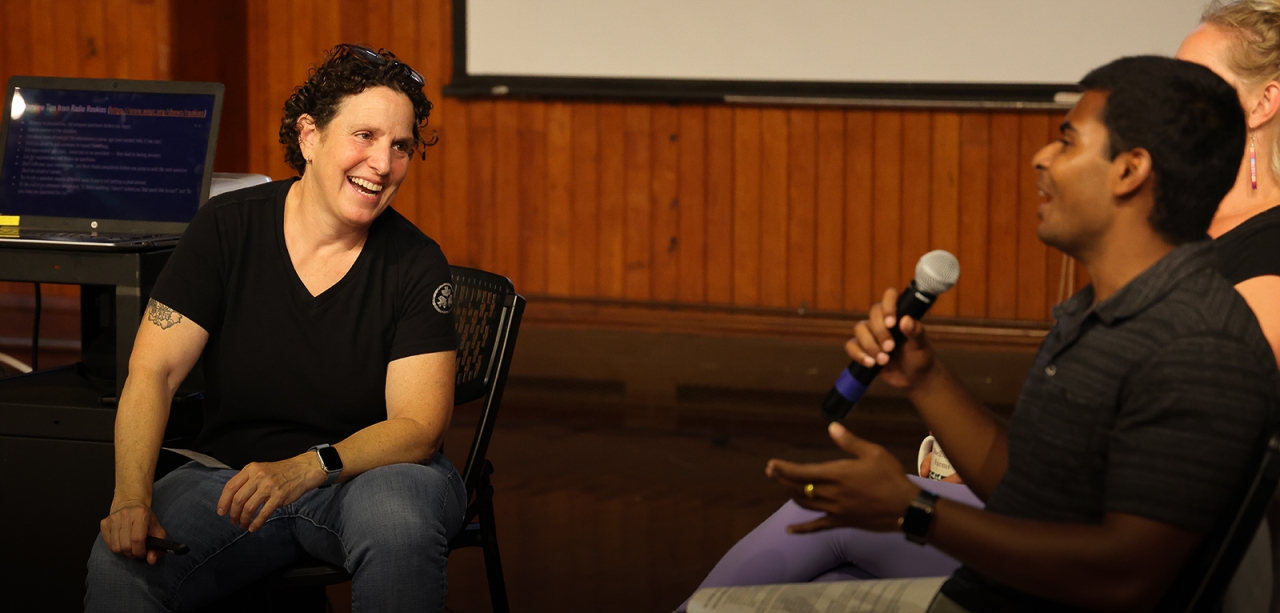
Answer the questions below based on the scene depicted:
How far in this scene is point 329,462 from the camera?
5.44ft

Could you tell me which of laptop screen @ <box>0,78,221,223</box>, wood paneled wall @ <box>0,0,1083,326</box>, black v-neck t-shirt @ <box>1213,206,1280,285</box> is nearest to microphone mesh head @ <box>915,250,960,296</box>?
black v-neck t-shirt @ <box>1213,206,1280,285</box>

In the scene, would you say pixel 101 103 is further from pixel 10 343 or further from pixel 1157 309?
pixel 10 343

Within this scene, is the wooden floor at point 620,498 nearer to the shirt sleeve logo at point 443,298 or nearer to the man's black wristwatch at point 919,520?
the shirt sleeve logo at point 443,298

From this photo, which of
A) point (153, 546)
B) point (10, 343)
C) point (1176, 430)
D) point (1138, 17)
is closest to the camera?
point (1176, 430)

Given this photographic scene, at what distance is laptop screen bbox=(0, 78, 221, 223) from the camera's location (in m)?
2.34

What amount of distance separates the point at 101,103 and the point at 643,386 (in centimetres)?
246

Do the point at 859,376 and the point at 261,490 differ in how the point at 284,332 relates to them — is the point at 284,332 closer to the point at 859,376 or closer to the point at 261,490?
the point at 261,490

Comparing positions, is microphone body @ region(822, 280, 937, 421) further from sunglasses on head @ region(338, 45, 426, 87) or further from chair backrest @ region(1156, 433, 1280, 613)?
sunglasses on head @ region(338, 45, 426, 87)

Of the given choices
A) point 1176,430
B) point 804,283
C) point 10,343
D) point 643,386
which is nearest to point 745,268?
point 804,283

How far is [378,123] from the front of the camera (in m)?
1.84

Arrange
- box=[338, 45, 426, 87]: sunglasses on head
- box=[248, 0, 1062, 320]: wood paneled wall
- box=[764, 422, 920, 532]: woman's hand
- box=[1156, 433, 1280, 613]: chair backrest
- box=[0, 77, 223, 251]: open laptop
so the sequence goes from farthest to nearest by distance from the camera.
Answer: box=[248, 0, 1062, 320]: wood paneled wall → box=[0, 77, 223, 251]: open laptop → box=[338, 45, 426, 87]: sunglasses on head → box=[764, 422, 920, 532]: woman's hand → box=[1156, 433, 1280, 613]: chair backrest

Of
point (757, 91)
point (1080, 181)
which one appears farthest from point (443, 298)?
point (757, 91)

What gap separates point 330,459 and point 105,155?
1116 mm

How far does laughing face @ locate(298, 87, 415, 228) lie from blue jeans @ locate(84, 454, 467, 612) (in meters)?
0.44
